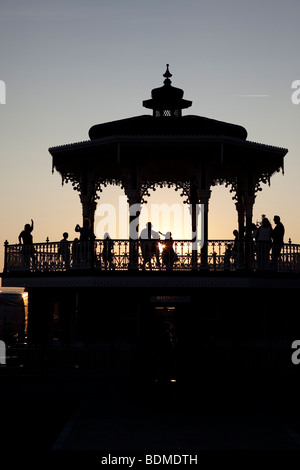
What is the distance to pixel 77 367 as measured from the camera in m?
30.0

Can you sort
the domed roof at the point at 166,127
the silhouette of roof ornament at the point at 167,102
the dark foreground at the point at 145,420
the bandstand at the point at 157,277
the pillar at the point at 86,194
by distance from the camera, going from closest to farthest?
the dark foreground at the point at 145,420, the bandstand at the point at 157,277, the domed roof at the point at 166,127, the pillar at the point at 86,194, the silhouette of roof ornament at the point at 167,102

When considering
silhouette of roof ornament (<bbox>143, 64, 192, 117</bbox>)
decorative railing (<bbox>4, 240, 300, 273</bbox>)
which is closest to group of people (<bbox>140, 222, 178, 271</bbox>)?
decorative railing (<bbox>4, 240, 300, 273</bbox>)

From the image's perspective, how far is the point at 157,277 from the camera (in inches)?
1240

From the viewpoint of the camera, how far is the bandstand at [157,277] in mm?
31547

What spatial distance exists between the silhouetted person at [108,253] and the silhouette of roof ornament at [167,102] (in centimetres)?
829

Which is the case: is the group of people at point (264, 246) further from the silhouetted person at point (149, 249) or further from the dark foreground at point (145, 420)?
the dark foreground at point (145, 420)

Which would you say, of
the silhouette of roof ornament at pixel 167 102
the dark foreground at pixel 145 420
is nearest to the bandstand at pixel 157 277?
the silhouette of roof ornament at pixel 167 102

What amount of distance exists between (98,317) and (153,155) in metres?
6.72

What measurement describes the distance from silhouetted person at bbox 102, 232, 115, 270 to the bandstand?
0.21 feet

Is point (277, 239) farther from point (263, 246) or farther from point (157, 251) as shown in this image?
point (157, 251)

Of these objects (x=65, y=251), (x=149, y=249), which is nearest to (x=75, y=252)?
(x=65, y=251)

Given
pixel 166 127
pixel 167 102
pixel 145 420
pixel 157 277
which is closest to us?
pixel 145 420

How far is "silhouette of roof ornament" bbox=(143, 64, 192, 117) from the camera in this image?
3769 cm

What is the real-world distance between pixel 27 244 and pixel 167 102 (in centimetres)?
917
